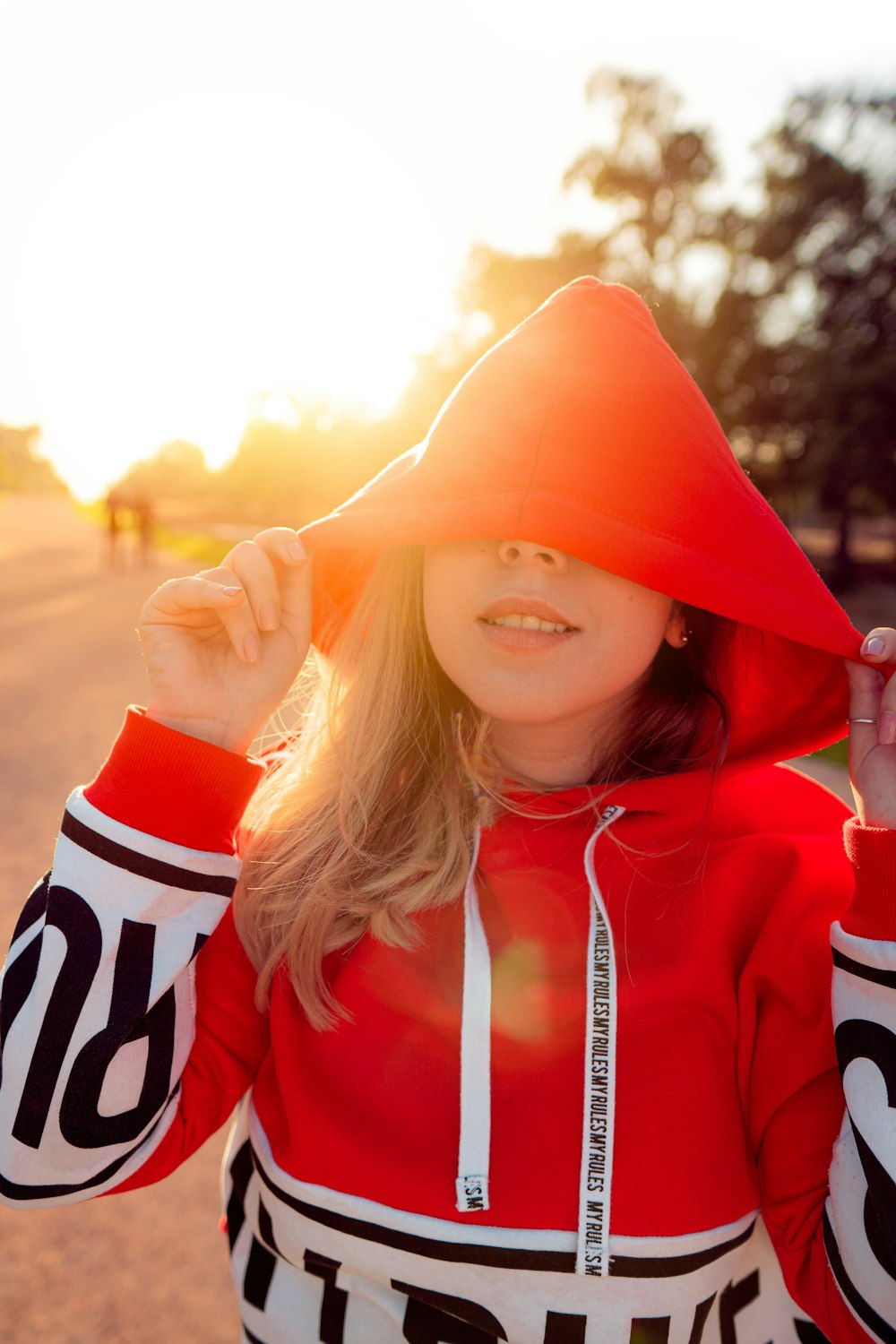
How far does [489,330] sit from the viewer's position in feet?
68.1

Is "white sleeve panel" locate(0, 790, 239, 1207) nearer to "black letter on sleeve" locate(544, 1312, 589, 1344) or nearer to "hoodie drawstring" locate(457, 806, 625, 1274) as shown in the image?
"hoodie drawstring" locate(457, 806, 625, 1274)

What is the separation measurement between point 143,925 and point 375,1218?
51 cm

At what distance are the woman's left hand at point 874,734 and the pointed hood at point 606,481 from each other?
0.06 m

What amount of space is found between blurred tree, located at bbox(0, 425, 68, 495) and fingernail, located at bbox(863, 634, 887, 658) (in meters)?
122

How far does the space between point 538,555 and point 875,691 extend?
53cm

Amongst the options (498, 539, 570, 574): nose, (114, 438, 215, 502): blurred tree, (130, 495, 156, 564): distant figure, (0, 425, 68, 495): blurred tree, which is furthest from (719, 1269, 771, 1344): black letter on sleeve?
(0, 425, 68, 495): blurred tree

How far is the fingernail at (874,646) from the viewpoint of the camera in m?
1.24

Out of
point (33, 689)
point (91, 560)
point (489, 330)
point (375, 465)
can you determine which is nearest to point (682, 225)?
point (489, 330)

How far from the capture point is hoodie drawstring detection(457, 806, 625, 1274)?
115 centimetres

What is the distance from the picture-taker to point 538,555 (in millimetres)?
1276

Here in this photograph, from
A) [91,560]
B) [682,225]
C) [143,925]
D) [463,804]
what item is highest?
[682,225]

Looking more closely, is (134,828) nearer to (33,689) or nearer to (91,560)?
(33,689)

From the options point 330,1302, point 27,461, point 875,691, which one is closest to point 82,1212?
point 330,1302

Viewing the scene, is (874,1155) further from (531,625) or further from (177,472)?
(177,472)
